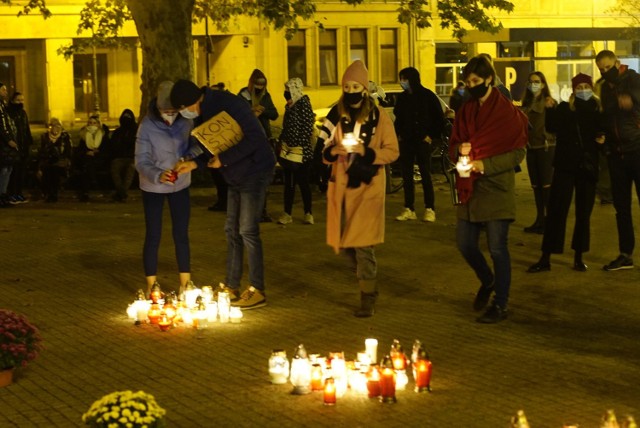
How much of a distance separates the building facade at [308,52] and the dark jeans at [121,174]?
25.4 metres

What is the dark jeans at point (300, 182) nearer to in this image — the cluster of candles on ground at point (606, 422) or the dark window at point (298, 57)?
the cluster of candles on ground at point (606, 422)

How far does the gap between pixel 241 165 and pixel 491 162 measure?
2.12 metres

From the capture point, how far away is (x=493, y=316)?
1030 cm

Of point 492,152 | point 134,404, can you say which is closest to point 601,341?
point 492,152

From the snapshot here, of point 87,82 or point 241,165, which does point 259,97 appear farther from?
point 87,82

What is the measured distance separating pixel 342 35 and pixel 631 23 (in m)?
12.5

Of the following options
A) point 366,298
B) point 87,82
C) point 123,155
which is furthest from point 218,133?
point 87,82

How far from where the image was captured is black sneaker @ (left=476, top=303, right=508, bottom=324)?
405 inches

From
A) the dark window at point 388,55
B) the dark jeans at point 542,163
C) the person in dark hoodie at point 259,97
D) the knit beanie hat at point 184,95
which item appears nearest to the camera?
the knit beanie hat at point 184,95

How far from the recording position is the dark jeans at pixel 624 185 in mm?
12625

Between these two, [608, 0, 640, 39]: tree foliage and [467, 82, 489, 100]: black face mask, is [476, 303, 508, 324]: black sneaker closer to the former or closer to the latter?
[467, 82, 489, 100]: black face mask

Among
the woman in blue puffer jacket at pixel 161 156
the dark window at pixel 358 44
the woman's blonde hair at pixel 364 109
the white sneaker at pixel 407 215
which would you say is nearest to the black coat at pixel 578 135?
the woman's blonde hair at pixel 364 109

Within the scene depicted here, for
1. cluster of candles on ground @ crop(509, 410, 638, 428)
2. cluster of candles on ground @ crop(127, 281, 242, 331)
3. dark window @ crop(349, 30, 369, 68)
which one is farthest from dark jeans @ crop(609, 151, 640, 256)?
A: dark window @ crop(349, 30, 369, 68)

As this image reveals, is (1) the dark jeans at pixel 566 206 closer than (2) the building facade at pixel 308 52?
Yes
